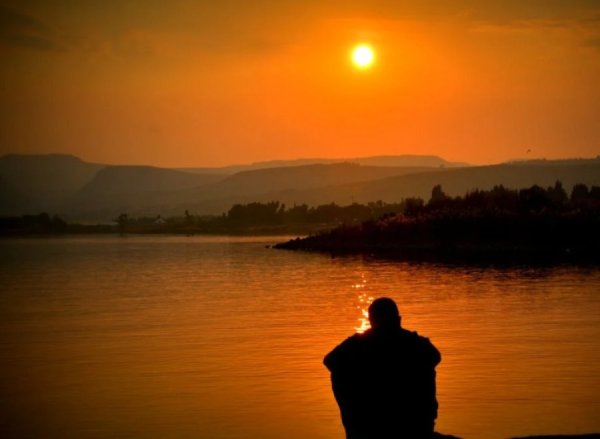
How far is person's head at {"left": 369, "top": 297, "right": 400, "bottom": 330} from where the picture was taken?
380 inches

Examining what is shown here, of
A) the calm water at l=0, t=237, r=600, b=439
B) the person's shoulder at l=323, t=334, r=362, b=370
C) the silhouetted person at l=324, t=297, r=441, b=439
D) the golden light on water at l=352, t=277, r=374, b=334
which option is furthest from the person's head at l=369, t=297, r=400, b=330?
the golden light on water at l=352, t=277, r=374, b=334

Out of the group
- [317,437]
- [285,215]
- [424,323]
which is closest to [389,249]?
[424,323]

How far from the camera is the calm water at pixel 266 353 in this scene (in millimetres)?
15781

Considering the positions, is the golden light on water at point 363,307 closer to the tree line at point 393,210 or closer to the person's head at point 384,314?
the person's head at point 384,314

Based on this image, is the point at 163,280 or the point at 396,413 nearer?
the point at 396,413

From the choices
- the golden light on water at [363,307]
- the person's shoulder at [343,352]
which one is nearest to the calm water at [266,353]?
the golden light on water at [363,307]

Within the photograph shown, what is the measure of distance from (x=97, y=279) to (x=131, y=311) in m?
18.3

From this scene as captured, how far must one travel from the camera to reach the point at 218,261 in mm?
68062

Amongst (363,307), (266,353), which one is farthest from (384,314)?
(363,307)

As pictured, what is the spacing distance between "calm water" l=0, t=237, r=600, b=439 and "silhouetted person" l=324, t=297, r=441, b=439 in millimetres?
4708

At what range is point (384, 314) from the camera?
970 cm

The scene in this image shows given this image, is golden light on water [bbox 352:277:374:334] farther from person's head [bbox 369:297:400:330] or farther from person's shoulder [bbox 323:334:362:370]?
person's head [bbox 369:297:400:330]

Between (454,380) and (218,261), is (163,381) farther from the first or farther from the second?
(218,261)

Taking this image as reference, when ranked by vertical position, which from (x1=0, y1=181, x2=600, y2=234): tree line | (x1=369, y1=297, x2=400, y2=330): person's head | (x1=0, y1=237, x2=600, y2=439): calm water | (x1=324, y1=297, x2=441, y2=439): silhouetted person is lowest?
(x1=0, y1=237, x2=600, y2=439): calm water
